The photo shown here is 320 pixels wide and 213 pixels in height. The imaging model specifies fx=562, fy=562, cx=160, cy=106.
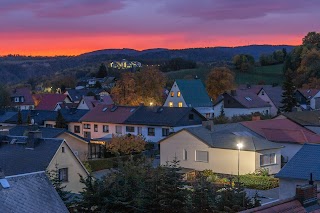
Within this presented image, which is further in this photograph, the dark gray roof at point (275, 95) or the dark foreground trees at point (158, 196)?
the dark gray roof at point (275, 95)

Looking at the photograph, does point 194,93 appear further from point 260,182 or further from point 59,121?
point 260,182

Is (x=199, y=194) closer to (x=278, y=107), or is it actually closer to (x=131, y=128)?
(x=131, y=128)

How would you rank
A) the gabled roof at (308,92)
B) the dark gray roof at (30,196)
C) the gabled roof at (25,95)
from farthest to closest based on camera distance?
the gabled roof at (25,95), the gabled roof at (308,92), the dark gray roof at (30,196)

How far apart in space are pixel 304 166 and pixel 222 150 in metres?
14.0

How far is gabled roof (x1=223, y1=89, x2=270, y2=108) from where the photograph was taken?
79250 mm

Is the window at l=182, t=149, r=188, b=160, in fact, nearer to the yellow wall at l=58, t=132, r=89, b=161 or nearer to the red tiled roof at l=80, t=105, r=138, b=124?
the yellow wall at l=58, t=132, r=89, b=161

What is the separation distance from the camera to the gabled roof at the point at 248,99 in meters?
79.2

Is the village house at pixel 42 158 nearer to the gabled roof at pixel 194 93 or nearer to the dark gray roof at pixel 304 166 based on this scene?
the dark gray roof at pixel 304 166

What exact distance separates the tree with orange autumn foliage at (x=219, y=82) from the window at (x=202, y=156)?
150 feet

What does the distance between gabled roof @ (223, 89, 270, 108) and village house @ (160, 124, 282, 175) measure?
106 ft

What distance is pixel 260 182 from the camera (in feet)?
124

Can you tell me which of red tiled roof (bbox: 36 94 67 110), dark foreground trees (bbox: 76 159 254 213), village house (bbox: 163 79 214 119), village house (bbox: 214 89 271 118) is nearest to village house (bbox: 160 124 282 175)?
dark foreground trees (bbox: 76 159 254 213)

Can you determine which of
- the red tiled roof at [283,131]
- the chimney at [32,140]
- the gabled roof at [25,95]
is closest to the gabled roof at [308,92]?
the red tiled roof at [283,131]

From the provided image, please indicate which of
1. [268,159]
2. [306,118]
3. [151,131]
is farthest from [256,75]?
[268,159]
